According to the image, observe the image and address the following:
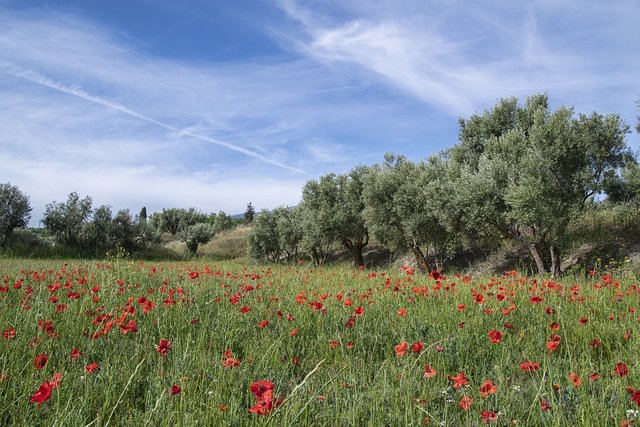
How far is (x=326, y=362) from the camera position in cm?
424

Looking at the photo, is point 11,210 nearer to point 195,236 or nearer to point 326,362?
point 195,236

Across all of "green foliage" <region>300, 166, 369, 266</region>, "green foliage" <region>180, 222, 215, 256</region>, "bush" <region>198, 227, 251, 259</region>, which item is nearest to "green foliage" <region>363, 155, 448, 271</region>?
"green foliage" <region>300, 166, 369, 266</region>

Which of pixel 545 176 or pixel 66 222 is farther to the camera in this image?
pixel 66 222

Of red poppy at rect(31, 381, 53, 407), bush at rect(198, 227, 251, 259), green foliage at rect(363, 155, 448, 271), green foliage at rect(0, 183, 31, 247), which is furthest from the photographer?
bush at rect(198, 227, 251, 259)

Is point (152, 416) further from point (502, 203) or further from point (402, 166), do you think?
point (402, 166)

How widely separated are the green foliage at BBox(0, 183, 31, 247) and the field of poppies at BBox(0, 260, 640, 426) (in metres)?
39.8

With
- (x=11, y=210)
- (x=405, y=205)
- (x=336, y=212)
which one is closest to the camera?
(x=405, y=205)

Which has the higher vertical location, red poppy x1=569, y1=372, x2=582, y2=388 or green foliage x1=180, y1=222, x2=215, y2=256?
green foliage x1=180, y1=222, x2=215, y2=256

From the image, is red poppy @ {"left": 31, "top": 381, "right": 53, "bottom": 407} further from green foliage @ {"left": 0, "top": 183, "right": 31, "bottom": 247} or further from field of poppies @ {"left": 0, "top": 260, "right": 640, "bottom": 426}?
green foliage @ {"left": 0, "top": 183, "right": 31, "bottom": 247}

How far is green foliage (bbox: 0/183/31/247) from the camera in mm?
37938

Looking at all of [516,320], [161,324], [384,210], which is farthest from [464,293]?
[384,210]

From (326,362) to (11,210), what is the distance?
45.3 meters

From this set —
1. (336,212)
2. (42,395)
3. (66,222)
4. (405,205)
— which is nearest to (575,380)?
(42,395)

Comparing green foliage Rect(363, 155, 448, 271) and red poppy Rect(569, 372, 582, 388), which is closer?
red poppy Rect(569, 372, 582, 388)
